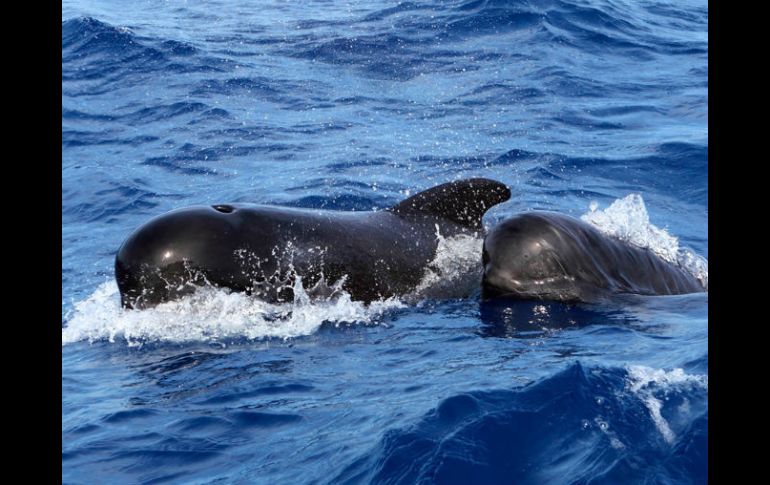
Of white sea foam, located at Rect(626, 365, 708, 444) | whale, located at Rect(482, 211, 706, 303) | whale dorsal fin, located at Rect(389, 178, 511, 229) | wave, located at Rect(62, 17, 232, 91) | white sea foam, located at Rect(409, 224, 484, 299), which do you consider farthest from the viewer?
wave, located at Rect(62, 17, 232, 91)

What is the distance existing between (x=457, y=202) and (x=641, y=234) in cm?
199

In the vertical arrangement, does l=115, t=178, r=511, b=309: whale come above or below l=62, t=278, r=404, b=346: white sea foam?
above

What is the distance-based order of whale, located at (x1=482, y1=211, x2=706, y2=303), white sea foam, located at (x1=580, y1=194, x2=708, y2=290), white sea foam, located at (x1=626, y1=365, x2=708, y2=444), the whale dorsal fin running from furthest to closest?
white sea foam, located at (x1=580, y1=194, x2=708, y2=290) → the whale dorsal fin → whale, located at (x1=482, y1=211, x2=706, y2=303) → white sea foam, located at (x1=626, y1=365, x2=708, y2=444)

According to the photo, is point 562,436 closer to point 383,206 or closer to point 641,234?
point 641,234

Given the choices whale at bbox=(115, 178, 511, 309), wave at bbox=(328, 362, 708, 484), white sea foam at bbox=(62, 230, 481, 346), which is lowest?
white sea foam at bbox=(62, 230, 481, 346)

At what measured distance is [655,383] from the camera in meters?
5.62

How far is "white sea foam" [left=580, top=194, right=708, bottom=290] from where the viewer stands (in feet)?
32.6

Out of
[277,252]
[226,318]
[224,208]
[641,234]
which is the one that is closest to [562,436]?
[226,318]

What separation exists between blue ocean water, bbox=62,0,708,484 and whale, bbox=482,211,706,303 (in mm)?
195

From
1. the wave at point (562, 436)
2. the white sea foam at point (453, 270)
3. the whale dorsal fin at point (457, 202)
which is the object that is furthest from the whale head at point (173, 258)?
the wave at point (562, 436)

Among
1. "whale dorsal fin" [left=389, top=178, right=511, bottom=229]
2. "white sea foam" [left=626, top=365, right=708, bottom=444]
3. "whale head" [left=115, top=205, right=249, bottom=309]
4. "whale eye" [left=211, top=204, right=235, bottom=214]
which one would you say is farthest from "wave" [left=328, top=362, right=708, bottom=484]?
"whale dorsal fin" [left=389, top=178, right=511, bottom=229]

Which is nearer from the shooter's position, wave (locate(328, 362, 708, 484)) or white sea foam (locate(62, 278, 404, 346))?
wave (locate(328, 362, 708, 484))

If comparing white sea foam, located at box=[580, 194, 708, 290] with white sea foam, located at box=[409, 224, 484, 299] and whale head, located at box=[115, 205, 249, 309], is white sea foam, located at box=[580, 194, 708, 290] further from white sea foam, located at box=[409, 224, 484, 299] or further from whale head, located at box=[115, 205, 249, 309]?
whale head, located at box=[115, 205, 249, 309]
